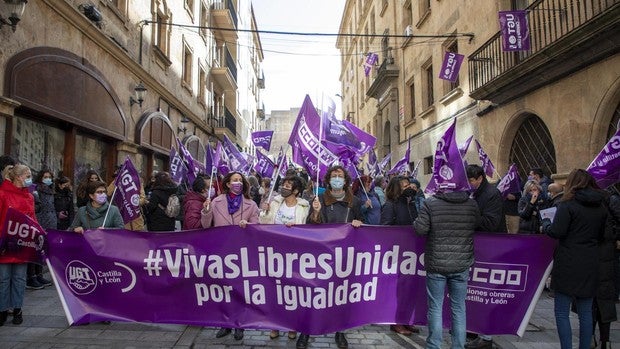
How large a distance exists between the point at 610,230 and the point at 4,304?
19.6 feet

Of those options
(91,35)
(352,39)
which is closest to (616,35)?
(91,35)

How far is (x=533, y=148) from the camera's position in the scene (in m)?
10.6

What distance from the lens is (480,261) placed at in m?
4.28

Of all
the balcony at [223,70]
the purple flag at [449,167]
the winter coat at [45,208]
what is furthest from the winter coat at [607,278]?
the balcony at [223,70]

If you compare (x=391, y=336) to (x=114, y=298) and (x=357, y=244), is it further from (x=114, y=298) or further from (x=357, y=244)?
(x=114, y=298)

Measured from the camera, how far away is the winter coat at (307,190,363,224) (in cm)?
467

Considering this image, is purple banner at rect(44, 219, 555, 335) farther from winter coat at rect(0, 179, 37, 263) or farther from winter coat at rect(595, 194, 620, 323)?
winter coat at rect(0, 179, 37, 263)

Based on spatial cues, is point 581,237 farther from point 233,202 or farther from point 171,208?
point 171,208

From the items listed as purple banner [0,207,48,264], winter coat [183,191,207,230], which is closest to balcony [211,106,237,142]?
winter coat [183,191,207,230]

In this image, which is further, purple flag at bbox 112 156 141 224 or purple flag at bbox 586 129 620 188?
purple flag at bbox 112 156 141 224

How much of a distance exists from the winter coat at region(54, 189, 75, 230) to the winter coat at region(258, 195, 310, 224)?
4.00m

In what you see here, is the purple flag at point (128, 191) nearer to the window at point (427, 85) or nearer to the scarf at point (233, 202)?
the scarf at point (233, 202)

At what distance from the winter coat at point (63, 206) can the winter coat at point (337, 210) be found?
4.63m

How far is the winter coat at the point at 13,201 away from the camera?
4.55 meters
